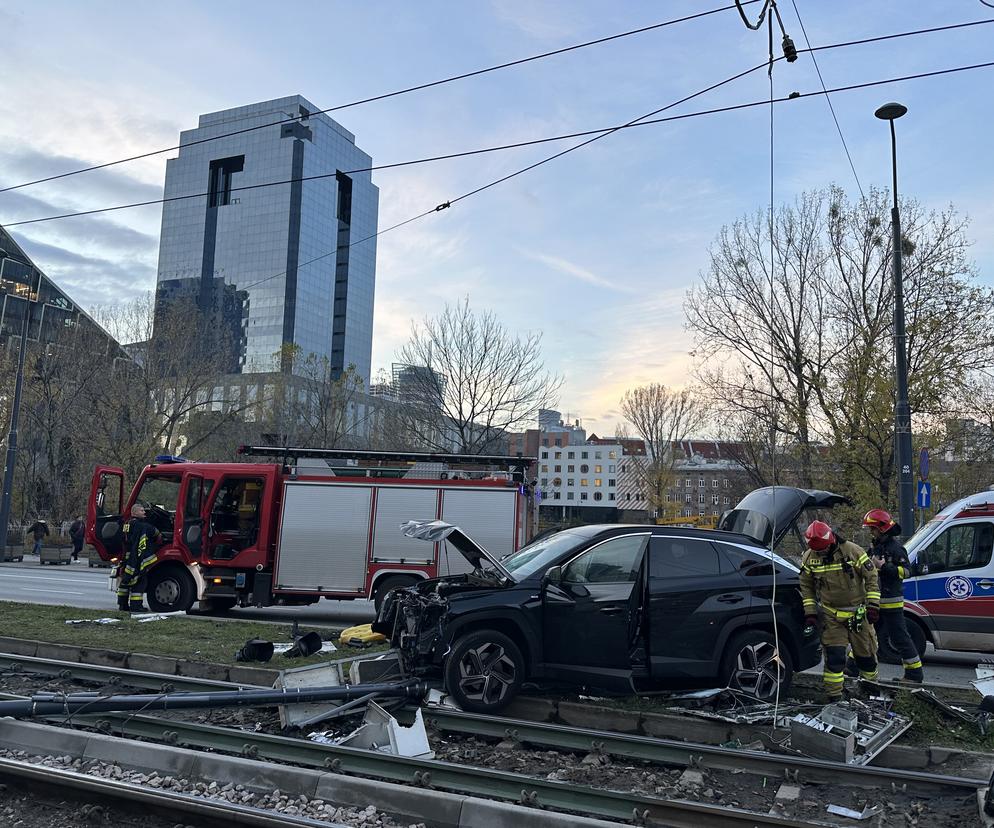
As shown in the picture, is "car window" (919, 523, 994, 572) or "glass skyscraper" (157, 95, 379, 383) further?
"glass skyscraper" (157, 95, 379, 383)

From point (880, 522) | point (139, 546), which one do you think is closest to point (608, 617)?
point (880, 522)

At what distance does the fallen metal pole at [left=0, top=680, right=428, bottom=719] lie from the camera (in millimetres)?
6152

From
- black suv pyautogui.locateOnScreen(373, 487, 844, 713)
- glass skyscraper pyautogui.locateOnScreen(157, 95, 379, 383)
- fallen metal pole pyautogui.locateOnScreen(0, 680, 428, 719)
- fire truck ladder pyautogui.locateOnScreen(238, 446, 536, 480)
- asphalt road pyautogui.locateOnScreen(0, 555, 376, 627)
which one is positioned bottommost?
asphalt road pyautogui.locateOnScreen(0, 555, 376, 627)

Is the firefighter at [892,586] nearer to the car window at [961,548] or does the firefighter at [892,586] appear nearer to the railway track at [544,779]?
the car window at [961,548]

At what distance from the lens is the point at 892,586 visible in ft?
29.6

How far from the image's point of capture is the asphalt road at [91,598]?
14609 millimetres

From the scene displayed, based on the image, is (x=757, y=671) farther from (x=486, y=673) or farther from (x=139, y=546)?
(x=139, y=546)

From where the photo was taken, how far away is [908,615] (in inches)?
424

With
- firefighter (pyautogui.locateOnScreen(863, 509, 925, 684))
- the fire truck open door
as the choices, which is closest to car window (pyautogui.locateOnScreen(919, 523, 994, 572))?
firefighter (pyautogui.locateOnScreen(863, 509, 925, 684))

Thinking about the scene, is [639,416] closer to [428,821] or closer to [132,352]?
[132,352]

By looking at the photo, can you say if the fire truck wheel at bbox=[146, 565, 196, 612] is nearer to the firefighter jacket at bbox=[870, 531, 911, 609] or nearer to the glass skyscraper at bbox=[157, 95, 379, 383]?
the firefighter jacket at bbox=[870, 531, 911, 609]

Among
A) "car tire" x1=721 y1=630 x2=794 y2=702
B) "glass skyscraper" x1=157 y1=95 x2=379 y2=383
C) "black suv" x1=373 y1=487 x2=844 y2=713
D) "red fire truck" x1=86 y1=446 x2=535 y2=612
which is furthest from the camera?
"glass skyscraper" x1=157 y1=95 x2=379 y2=383

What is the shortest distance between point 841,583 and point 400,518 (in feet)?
24.7

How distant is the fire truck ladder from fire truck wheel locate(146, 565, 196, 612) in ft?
8.01
